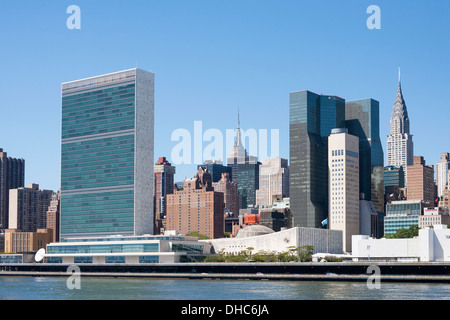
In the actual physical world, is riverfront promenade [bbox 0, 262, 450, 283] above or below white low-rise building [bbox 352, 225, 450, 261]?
below

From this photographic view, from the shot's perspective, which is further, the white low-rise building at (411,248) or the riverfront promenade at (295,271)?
the white low-rise building at (411,248)

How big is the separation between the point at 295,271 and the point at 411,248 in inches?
1569

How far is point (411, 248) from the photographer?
618 feet

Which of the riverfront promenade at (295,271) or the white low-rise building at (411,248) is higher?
the white low-rise building at (411,248)

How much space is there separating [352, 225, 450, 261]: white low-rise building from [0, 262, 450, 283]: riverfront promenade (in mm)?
19866

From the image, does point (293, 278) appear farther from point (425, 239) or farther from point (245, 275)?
point (425, 239)

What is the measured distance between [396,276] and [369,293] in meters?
39.2

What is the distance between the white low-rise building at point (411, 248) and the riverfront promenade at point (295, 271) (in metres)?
19.9

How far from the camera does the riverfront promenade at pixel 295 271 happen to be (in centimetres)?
14785

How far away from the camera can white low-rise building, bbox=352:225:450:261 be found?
174m

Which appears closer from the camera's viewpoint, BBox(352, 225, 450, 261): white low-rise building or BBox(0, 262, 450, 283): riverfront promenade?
BBox(0, 262, 450, 283): riverfront promenade

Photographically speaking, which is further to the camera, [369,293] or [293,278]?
[293,278]
